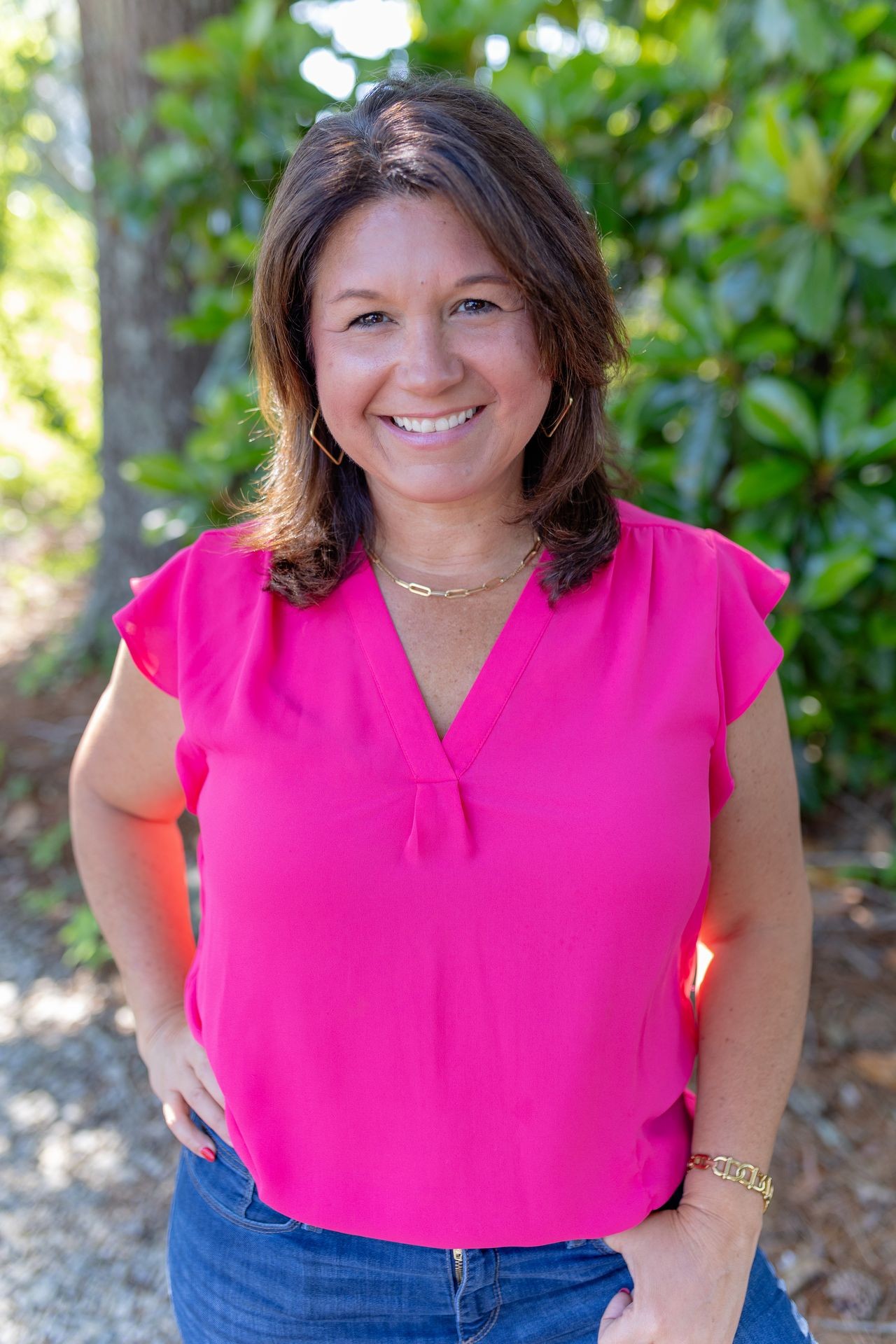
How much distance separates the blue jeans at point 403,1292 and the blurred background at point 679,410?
0.96 meters

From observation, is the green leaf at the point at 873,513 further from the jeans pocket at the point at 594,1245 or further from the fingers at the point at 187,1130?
the fingers at the point at 187,1130

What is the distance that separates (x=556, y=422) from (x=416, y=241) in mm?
346

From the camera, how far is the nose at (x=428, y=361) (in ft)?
4.28

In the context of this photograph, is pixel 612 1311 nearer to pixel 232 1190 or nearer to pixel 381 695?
pixel 232 1190

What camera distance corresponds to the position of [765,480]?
2479mm

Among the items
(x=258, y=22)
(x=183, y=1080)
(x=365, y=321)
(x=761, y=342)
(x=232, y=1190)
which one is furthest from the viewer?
(x=258, y=22)

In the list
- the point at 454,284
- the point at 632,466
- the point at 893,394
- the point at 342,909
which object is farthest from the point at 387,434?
the point at 893,394

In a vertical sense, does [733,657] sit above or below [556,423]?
below

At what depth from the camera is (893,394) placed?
2.71 m

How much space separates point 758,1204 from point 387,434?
3.55 ft

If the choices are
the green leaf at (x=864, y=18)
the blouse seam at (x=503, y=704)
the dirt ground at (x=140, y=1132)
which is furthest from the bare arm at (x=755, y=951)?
the green leaf at (x=864, y=18)

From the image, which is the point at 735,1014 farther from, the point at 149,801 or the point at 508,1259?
the point at 149,801

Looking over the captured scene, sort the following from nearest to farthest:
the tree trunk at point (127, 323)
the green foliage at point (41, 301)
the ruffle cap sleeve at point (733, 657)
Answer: the ruffle cap sleeve at point (733, 657)
the tree trunk at point (127, 323)
the green foliage at point (41, 301)

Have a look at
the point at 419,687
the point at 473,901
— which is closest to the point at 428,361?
the point at 419,687
